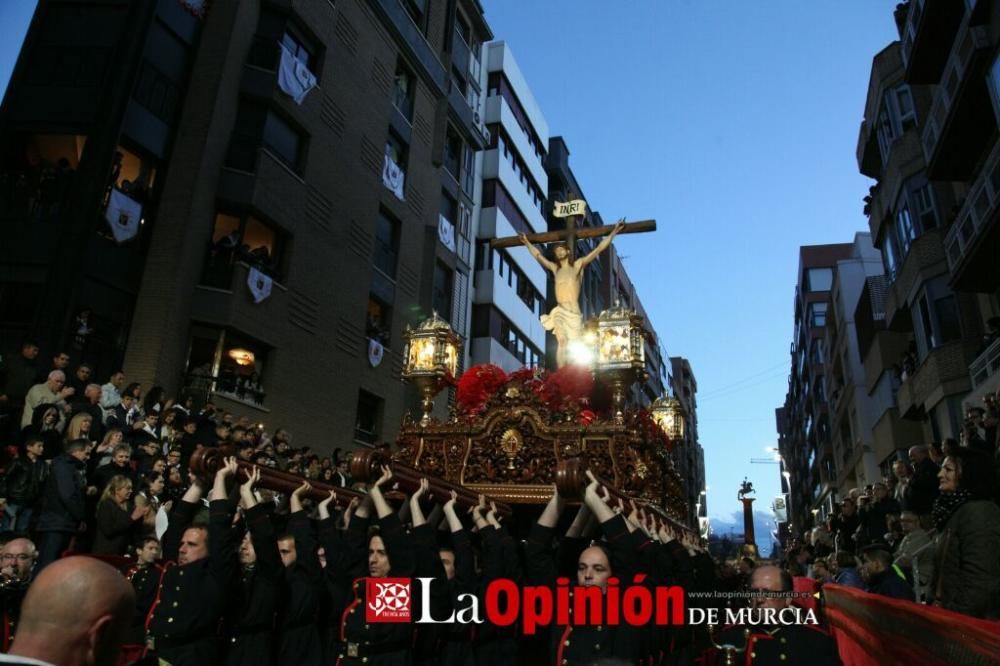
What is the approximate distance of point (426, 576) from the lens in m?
4.73

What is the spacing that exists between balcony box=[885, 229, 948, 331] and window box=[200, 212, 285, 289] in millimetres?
19494

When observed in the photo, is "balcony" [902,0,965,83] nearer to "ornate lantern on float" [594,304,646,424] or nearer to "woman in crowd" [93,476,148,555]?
"ornate lantern on float" [594,304,646,424]

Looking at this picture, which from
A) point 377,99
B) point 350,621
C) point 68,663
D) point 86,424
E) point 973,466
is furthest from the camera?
point 377,99

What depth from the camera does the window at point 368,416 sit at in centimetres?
2153

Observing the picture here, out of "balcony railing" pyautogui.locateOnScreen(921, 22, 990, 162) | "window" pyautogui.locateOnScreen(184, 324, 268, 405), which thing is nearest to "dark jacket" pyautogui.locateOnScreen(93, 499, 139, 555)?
"window" pyautogui.locateOnScreen(184, 324, 268, 405)

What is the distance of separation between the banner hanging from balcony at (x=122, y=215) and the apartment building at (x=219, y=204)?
0.05m

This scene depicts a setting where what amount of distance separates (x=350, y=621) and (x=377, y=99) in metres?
21.4

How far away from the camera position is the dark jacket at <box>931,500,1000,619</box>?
4.68 m

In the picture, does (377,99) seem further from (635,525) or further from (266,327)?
(635,525)

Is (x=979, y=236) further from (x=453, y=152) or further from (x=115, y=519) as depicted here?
(x=453, y=152)

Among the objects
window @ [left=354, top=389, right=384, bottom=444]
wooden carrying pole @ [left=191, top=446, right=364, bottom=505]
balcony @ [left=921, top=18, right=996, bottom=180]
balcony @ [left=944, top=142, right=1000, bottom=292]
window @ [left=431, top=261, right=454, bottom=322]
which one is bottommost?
wooden carrying pole @ [left=191, top=446, right=364, bottom=505]

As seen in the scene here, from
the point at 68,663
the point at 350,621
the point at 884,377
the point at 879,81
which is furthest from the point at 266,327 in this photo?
the point at 884,377

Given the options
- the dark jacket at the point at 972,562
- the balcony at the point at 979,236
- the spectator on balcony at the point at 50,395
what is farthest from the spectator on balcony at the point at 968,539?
the balcony at the point at 979,236

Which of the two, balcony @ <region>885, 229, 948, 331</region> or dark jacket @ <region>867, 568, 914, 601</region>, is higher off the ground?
balcony @ <region>885, 229, 948, 331</region>
